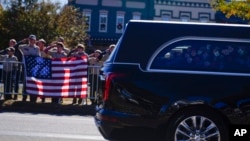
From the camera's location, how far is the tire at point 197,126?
6094mm

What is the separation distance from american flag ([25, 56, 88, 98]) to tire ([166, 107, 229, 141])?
680cm

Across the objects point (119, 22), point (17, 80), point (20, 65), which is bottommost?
point (17, 80)

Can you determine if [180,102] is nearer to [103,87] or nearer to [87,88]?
[103,87]

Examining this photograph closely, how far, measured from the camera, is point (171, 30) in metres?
6.37

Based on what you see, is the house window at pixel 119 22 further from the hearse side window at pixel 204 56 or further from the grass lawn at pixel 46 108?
the hearse side window at pixel 204 56

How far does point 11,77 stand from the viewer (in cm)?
1303

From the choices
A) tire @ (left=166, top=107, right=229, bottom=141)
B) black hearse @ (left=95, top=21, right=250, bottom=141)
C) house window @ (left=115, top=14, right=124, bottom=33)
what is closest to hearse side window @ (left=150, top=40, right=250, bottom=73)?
black hearse @ (left=95, top=21, right=250, bottom=141)

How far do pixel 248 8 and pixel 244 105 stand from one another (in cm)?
1639

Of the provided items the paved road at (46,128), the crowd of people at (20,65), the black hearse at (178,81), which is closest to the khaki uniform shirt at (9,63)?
the crowd of people at (20,65)

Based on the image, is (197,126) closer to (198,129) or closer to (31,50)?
(198,129)

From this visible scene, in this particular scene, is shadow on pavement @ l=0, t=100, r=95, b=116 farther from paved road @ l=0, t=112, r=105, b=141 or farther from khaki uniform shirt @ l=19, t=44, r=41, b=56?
khaki uniform shirt @ l=19, t=44, r=41, b=56

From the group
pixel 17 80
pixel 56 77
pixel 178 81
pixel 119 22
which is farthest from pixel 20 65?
pixel 119 22

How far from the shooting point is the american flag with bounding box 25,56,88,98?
12.7 metres

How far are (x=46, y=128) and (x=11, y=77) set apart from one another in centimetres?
429
